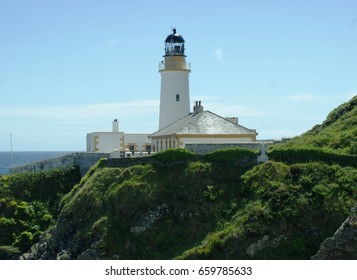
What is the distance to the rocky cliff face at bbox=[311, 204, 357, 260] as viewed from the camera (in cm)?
3094

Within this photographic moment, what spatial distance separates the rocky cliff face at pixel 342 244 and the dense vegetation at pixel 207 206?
133 cm

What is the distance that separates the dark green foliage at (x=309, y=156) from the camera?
1491 inches

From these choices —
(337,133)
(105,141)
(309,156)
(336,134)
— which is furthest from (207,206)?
(105,141)

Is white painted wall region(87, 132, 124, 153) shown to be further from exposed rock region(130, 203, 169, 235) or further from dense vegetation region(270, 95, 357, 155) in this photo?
exposed rock region(130, 203, 169, 235)

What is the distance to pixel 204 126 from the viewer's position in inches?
1955

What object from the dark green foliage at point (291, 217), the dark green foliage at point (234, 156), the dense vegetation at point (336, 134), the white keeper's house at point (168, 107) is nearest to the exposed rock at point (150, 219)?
the dark green foliage at point (291, 217)

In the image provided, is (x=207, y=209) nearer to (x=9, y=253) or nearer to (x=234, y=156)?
(x=234, y=156)

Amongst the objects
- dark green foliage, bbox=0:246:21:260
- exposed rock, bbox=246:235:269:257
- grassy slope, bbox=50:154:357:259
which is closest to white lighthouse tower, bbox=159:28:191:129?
grassy slope, bbox=50:154:357:259

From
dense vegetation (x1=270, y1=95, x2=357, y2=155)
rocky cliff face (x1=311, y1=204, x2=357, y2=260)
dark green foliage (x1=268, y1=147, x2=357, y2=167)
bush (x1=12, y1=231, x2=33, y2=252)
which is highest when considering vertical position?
dense vegetation (x1=270, y1=95, x2=357, y2=155)

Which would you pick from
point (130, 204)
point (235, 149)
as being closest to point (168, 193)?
point (130, 204)

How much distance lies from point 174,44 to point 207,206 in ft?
76.0

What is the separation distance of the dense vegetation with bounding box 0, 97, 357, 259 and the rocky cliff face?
1.33m

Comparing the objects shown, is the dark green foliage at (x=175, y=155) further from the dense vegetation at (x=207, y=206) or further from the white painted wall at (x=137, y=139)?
the white painted wall at (x=137, y=139)

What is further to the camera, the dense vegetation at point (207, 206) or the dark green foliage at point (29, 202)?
the dark green foliage at point (29, 202)
